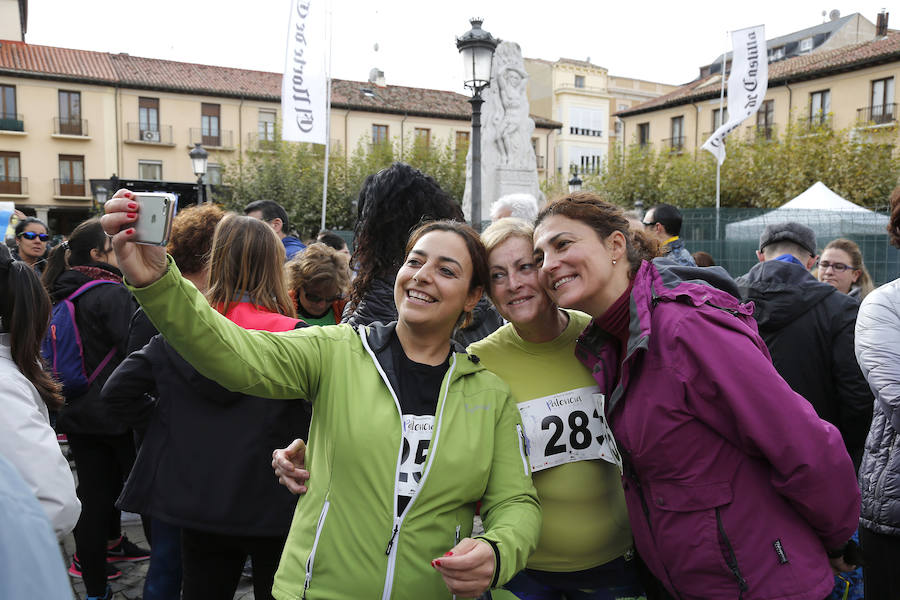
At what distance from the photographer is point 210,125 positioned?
1581 inches

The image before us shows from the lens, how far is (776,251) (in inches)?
162

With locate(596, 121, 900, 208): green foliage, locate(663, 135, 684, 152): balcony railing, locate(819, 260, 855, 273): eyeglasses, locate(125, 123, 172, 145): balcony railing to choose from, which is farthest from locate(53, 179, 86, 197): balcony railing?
locate(819, 260, 855, 273): eyeglasses

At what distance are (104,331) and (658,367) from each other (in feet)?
10.7

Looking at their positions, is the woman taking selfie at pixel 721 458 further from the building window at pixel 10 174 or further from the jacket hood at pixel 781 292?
the building window at pixel 10 174

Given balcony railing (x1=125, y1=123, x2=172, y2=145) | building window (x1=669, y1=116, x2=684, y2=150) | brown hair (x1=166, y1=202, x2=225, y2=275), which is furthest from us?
building window (x1=669, y1=116, x2=684, y2=150)

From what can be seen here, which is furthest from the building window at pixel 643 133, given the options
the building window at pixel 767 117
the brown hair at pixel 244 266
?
the brown hair at pixel 244 266

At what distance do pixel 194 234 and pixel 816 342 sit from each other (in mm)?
3175

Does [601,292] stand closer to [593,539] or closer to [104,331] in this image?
[593,539]

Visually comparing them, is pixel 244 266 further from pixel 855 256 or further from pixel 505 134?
pixel 505 134

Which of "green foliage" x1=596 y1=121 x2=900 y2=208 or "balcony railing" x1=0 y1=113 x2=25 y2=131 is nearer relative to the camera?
"green foliage" x1=596 y1=121 x2=900 y2=208

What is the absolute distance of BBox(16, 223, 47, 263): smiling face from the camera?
6621 mm

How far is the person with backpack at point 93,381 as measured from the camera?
3.75m

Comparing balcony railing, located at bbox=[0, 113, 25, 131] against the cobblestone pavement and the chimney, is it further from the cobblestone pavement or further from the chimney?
the chimney

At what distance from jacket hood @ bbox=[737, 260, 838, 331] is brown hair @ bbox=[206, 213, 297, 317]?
2425mm
